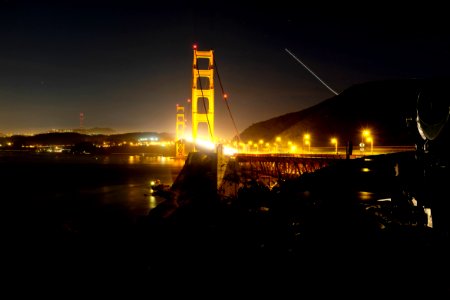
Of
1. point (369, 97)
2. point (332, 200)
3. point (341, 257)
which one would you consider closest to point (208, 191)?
point (332, 200)

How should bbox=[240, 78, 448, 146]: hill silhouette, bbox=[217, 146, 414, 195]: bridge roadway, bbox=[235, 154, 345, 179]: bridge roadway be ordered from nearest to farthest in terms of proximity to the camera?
bbox=[235, 154, 345, 179]: bridge roadway
bbox=[217, 146, 414, 195]: bridge roadway
bbox=[240, 78, 448, 146]: hill silhouette

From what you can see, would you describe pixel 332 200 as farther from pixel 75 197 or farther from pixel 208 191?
pixel 75 197

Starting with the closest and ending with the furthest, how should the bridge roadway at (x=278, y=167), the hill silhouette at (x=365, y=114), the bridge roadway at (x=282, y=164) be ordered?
the bridge roadway at (x=282, y=164), the bridge roadway at (x=278, y=167), the hill silhouette at (x=365, y=114)

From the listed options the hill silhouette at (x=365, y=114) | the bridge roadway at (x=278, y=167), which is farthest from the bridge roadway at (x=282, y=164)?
the hill silhouette at (x=365, y=114)

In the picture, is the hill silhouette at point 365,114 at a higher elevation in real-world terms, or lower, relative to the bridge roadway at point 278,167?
higher

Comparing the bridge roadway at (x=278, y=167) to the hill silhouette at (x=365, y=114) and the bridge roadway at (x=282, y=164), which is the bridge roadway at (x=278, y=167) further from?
the hill silhouette at (x=365, y=114)

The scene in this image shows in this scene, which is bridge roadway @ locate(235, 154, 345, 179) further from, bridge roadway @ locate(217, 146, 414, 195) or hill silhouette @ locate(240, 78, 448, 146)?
hill silhouette @ locate(240, 78, 448, 146)

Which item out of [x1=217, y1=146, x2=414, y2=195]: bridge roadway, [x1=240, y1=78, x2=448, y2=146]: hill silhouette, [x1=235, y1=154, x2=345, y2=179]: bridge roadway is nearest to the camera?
[x1=235, y1=154, x2=345, y2=179]: bridge roadway

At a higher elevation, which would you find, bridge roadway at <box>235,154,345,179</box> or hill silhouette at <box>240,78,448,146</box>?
hill silhouette at <box>240,78,448,146</box>

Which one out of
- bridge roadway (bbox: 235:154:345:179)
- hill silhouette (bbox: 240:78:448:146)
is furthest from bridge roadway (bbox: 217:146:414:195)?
hill silhouette (bbox: 240:78:448:146)

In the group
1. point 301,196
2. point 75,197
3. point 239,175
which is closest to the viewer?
point 301,196

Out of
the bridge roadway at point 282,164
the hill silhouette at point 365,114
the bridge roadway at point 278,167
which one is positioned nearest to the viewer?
the bridge roadway at point 282,164
